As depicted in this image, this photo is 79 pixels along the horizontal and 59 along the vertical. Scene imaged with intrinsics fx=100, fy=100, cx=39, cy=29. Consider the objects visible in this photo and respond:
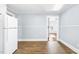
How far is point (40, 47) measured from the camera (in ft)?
7.29

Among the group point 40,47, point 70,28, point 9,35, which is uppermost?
point 70,28

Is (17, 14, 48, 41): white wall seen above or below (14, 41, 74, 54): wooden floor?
above

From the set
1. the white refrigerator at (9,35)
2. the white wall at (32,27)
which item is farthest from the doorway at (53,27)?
the white refrigerator at (9,35)

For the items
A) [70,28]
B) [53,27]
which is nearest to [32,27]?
[53,27]

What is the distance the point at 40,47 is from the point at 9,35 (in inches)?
28.1

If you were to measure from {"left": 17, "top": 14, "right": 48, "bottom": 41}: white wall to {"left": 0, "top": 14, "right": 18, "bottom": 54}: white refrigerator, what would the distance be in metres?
0.13

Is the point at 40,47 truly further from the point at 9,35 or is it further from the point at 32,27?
the point at 9,35

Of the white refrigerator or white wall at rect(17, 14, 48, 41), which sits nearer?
the white refrigerator

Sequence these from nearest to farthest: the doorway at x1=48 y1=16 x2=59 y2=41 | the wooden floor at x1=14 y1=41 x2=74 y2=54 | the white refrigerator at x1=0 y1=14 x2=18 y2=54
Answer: the white refrigerator at x1=0 y1=14 x2=18 y2=54, the wooden floor at x1=14 y1=41 x2=74 y2=54, the doorway at x1=48 y1=16 x2=59 y2=41

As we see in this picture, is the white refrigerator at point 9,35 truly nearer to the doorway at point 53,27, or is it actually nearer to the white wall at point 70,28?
the doorway at point 53,27

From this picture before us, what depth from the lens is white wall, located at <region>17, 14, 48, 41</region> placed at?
2.07 metres

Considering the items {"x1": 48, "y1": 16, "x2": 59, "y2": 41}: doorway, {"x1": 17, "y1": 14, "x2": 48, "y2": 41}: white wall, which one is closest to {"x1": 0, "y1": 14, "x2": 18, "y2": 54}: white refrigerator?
{"x1": 17, "y1": 14, "x2": 48, "y2": 41}: white wall

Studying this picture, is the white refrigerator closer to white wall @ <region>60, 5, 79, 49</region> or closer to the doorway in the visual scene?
the doorway

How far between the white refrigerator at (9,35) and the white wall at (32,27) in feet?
0.43
